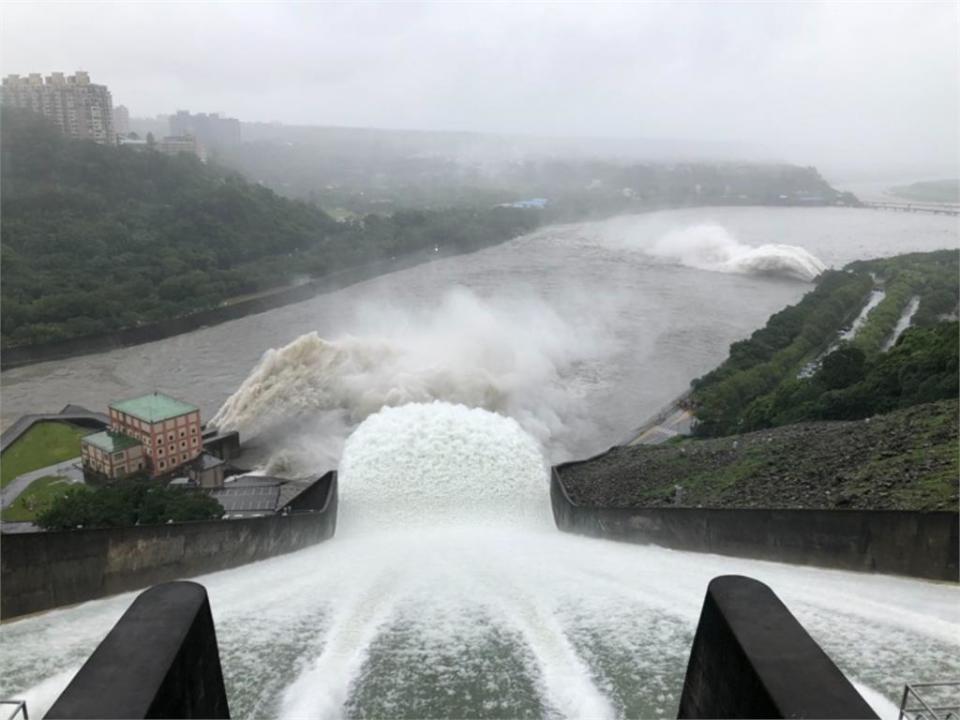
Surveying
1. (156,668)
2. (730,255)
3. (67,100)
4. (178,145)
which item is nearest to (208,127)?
(178,145)

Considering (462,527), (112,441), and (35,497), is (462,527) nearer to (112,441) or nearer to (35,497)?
(112,441)

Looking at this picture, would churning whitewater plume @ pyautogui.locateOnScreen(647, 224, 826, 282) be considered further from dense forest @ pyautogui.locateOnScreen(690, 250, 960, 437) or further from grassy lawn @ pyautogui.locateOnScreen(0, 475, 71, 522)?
grassy lawn @ pyautogui.locateOnScreen(0, 475, 71, 522)

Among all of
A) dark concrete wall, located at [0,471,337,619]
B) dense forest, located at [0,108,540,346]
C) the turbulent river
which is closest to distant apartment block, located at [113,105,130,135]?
dense forest, located at [0,108,540,346]

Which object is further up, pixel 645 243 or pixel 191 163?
pixel 191 163

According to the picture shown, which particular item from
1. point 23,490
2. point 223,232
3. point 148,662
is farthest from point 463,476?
point 223,232

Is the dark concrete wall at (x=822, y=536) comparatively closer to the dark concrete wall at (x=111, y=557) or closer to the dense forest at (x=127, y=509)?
the dark concrete wall at (x=111, y=557)

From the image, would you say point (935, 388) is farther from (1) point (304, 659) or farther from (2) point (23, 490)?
(2) point (23, 490)
